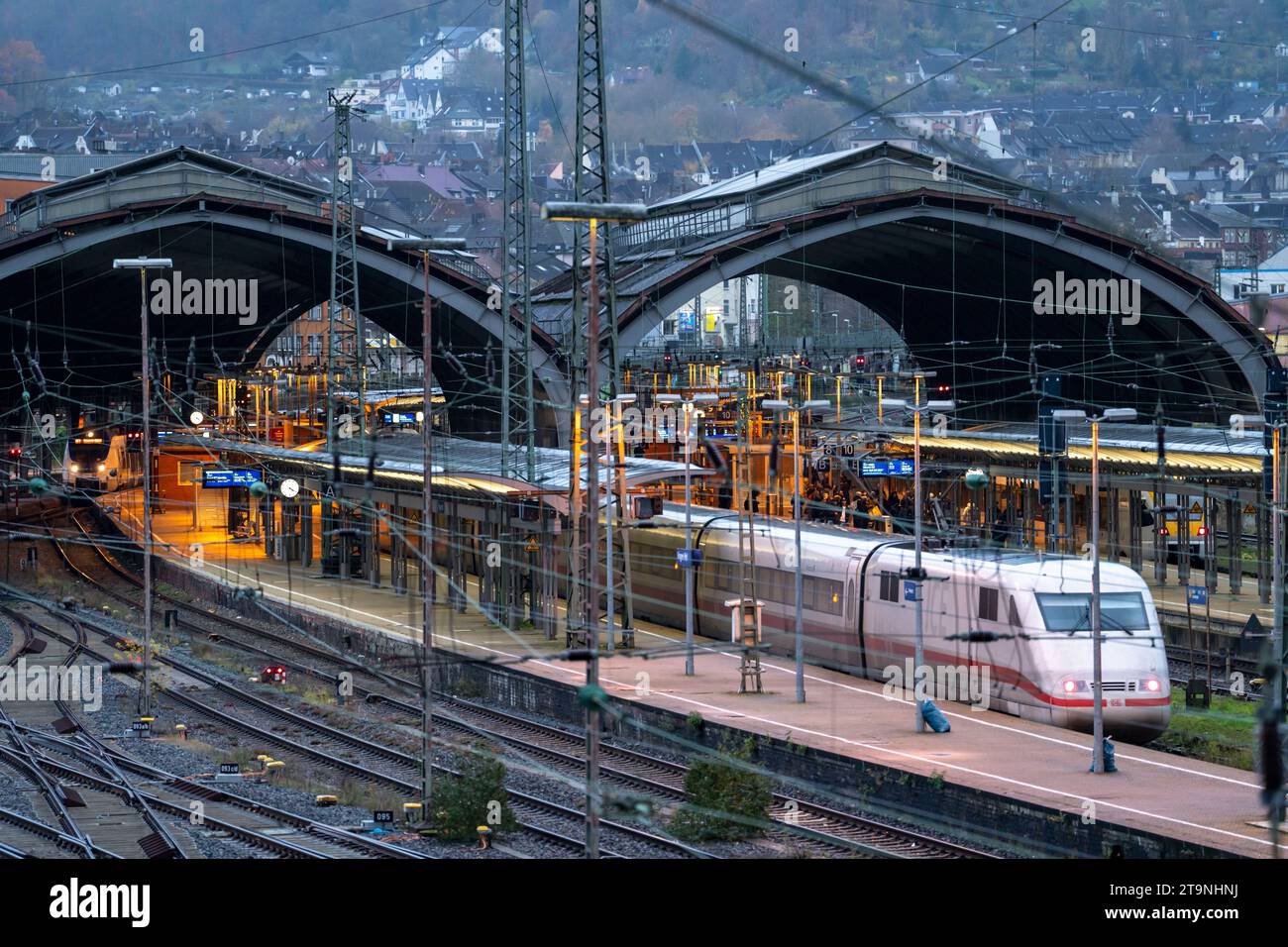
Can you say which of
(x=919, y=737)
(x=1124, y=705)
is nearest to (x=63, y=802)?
(x=919, y=737)

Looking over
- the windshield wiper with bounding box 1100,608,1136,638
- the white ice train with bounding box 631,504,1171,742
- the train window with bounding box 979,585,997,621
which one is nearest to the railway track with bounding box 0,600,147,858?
the white ice train with bounding box 631,504,1171,742

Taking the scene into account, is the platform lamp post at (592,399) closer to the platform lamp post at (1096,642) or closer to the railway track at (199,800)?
the railway track at (199,800)

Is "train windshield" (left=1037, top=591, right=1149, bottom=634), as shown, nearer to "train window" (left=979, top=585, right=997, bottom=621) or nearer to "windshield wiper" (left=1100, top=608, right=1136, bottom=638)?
"windshield wiper" (left=1100, top=608, right=1136, bottom=638)

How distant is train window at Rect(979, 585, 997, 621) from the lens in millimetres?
23094

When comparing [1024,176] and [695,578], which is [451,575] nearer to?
[695,578]

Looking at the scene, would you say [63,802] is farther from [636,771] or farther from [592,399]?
[592,399]

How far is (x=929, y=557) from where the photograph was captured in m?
24.8

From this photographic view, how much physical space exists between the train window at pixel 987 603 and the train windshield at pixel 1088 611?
3.01ft

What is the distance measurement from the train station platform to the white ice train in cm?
41

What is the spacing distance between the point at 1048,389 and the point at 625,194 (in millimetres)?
111398

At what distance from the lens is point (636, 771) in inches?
858

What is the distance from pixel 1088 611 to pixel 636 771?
6.11 metres

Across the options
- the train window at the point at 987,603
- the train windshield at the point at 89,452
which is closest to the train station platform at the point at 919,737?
the train window at the point at 987,603

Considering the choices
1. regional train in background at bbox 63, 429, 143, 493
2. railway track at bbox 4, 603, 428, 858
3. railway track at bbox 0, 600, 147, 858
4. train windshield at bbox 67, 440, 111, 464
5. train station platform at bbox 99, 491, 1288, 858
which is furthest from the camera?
train windshield at bbox 67, 440, 111, 464
